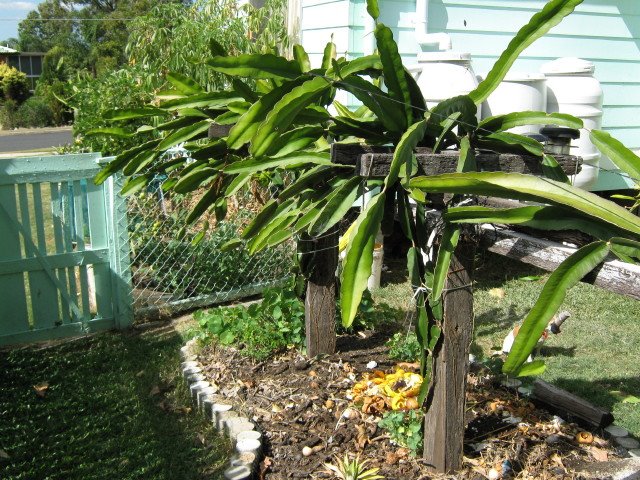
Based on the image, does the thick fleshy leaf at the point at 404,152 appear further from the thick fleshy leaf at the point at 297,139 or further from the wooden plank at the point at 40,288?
the wooden plank at the point at 40,288

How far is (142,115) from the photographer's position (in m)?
3.98

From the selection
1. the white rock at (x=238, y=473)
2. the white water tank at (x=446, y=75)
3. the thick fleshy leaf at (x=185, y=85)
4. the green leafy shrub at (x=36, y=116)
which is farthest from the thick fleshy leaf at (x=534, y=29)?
the green leafy shrub at (x=36, y=116)

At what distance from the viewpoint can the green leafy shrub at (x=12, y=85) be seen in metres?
39.4

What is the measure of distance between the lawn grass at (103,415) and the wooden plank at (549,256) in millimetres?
1876

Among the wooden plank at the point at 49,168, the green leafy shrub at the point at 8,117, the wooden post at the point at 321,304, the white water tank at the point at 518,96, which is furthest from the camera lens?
the green leafy shrub at the point at 8,117

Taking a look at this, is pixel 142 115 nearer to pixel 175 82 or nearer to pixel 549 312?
pixel 175 82

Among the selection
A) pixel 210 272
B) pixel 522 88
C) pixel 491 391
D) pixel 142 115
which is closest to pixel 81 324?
pixel 210 272

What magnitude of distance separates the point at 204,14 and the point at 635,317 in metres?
6.15

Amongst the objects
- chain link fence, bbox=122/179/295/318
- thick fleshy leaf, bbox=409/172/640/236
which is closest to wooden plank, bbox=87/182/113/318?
chain link fence, bbox=122/179/295/318

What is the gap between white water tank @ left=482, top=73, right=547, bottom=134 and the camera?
7.00 meters

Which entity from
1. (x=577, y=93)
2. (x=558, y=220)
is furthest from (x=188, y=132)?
(x=577, y=93)

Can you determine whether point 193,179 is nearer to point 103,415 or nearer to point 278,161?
point 278,161

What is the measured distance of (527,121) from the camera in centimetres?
319

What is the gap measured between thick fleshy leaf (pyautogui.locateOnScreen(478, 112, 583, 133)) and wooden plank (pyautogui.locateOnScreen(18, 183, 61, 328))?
3.88 metres
